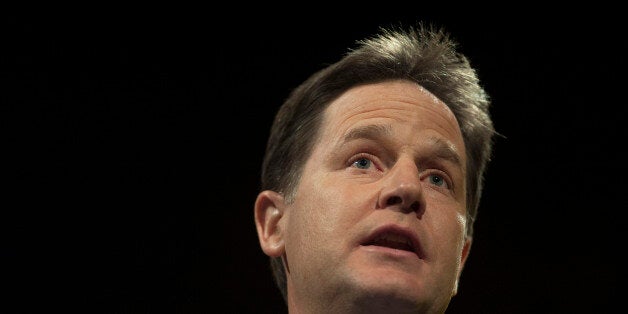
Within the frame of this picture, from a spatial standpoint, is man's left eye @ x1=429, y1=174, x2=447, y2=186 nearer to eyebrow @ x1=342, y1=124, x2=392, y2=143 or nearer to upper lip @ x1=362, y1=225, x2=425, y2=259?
eyebrow @ x1=342, y1=124, x2=392, y2=143

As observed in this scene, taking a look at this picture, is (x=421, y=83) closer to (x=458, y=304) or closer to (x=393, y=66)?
(x=393, y=66)

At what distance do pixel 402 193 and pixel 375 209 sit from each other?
3.1 inches

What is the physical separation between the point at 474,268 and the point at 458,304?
0.62 feet

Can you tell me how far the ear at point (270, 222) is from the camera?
2.02 metres

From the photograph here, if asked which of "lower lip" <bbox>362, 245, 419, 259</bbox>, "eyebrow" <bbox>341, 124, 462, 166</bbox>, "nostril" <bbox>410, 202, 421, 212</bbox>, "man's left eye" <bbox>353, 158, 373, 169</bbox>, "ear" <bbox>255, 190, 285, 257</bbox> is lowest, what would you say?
"ear" <bbox>255, 190, 285, 257</bbox>

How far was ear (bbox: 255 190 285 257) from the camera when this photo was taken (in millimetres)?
2016

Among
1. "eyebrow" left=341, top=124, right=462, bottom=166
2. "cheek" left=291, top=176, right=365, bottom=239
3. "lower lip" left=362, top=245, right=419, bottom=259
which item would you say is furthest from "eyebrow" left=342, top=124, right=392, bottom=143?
"lower lip" left=362, top=245, right=419, bottom=259

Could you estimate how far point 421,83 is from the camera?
2.16 m

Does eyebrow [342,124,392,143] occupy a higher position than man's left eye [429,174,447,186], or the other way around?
eyebrow [342,124,392,143]

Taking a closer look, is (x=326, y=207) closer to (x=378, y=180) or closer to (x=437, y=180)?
(x=378, y=180)

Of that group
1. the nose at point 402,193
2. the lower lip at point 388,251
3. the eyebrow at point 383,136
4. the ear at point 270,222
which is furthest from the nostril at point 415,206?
the ear at point 270,222

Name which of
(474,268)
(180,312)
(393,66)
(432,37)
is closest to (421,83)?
(393,66)

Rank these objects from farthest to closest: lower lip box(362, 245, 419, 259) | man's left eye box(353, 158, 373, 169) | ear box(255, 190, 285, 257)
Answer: ear box(255, 190, 285, 257) < man's left eye box(353, 158, 373, 169) < lower lip box(362, 245, 419, 259)

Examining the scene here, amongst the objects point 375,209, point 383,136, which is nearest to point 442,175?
point 383,136
